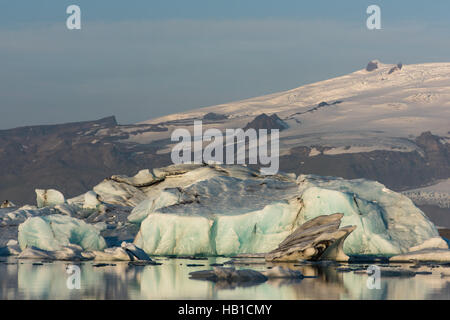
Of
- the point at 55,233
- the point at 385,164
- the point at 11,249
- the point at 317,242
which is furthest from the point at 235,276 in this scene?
the point at 385,164

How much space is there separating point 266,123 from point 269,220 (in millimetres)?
141893

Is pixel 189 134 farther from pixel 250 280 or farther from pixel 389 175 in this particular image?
pixel 250 280

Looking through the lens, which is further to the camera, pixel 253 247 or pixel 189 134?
pixel 189 134

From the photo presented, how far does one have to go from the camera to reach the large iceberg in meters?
33.7

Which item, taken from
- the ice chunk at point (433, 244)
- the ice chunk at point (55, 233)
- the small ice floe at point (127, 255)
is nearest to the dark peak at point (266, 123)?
the ice chunk at point (55, 233)

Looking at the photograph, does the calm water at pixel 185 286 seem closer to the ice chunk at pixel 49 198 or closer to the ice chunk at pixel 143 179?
the ice chunk at pixel 143 179

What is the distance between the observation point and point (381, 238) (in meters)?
33.1

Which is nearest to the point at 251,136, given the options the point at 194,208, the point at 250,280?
the point at 194,208

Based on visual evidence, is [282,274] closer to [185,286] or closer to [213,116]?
[185,286]

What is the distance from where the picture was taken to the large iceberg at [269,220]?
3366 cm

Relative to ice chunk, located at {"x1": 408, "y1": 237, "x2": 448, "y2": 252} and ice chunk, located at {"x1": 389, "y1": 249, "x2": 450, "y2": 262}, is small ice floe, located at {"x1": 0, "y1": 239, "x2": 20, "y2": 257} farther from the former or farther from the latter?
ice chunk, located at {"x1": 408, "y1": 237, "x2": 448, "y2": 252}

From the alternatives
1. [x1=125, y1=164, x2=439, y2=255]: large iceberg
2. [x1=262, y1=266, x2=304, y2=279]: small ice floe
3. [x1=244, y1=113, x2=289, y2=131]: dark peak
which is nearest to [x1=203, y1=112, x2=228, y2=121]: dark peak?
[x1=244, y1=113, x2=289, y2=131]: dark peak

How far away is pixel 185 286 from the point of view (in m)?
20.8
